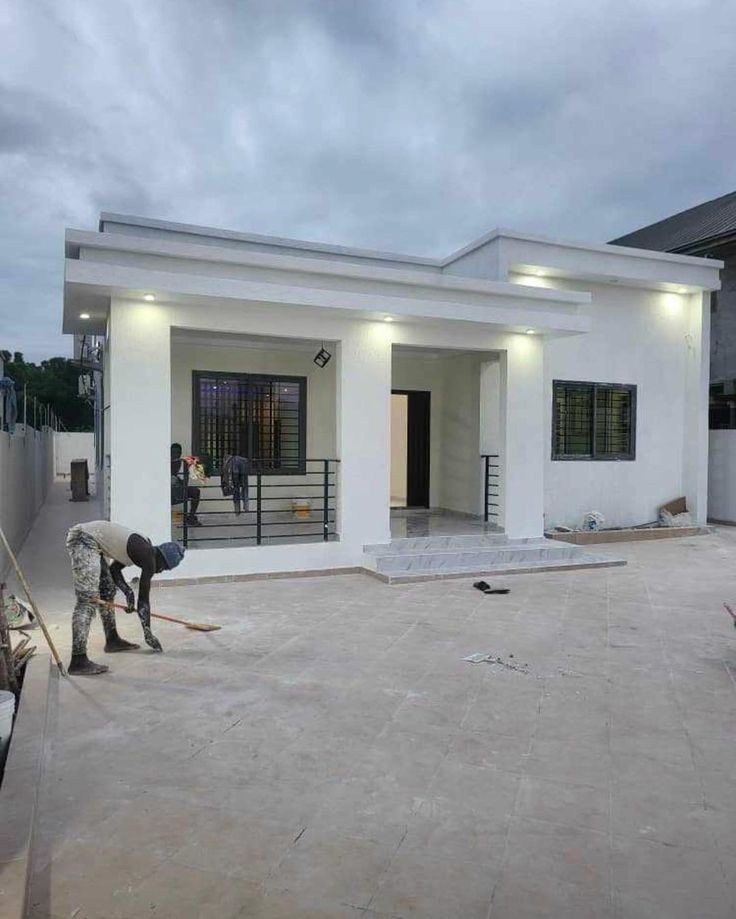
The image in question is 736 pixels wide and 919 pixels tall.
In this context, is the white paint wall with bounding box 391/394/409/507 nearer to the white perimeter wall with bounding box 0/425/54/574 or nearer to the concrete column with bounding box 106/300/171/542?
the concrete column with bounding box 106/300/171/542

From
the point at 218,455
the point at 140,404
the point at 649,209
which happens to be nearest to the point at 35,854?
the point at 140,404

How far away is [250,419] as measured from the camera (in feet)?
31.7

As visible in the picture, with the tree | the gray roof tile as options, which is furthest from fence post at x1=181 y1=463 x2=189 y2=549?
the tree

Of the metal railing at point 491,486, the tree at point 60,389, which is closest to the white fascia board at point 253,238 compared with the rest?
the metal railing at point 491,486

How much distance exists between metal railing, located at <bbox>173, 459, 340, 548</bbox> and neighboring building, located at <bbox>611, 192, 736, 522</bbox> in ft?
25.4

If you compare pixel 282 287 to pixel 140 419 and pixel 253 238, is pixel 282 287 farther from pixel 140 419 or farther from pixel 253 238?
pixel 253 238

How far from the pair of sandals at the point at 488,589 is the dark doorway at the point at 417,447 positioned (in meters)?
4.24

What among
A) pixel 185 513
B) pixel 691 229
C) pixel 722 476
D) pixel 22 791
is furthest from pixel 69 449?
pixel 22 791

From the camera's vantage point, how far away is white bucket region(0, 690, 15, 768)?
3.18 metres

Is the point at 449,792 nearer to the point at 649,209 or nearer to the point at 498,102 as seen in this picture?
the point at 498,102

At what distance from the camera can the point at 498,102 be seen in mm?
10953

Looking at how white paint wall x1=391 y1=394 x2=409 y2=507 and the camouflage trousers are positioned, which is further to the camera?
white paint wall x1=391 y1=394 x2=409 y2=507

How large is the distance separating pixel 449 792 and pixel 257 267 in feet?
18.7

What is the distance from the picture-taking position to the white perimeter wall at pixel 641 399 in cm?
1077
